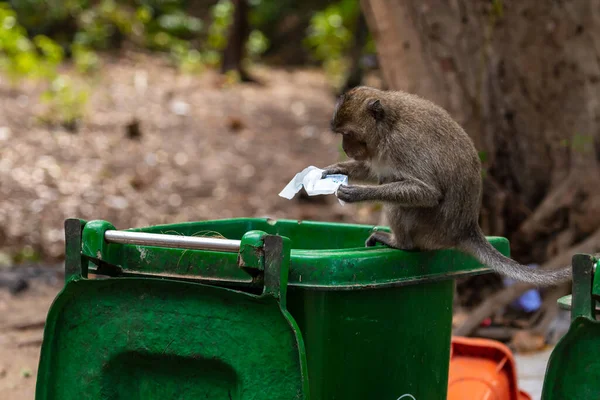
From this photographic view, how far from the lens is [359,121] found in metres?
3.12

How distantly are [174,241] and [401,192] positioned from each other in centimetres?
105

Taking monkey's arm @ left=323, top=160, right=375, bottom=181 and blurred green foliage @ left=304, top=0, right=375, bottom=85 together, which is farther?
blurred green foliage @ left=304, top=0, right=375, bottom=85

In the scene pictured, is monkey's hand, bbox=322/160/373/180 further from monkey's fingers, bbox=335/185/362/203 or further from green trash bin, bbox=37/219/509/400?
green trash bin, bbox=37/219/509/400

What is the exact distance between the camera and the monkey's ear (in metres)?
3.07

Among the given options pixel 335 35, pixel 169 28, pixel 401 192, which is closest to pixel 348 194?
pixel 401 192

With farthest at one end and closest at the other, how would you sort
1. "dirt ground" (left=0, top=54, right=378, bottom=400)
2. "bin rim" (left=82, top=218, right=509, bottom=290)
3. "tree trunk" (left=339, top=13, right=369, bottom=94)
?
"tree trunk" (left=339, top=13, right=369, bottom=94)
"dirt ground" (left=0, top=54, right=378, bottom=400)
"bin rim" (left=82, top=218, right=509, bottom=290)

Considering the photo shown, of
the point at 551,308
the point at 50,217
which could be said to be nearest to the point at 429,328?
the point at 551,308

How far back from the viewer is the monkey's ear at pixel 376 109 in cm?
307

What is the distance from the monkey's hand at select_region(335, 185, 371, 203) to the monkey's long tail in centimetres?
37

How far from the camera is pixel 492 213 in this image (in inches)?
204

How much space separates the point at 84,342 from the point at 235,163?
686 cm

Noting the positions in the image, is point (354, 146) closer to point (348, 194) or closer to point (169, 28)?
point (348, 194)

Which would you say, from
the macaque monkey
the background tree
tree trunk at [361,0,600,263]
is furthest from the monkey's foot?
tree trunk at [361,0,600,263]

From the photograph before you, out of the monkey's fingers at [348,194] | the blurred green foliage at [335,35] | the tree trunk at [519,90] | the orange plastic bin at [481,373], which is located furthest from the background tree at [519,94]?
the blurred green foliage at [335,35]
